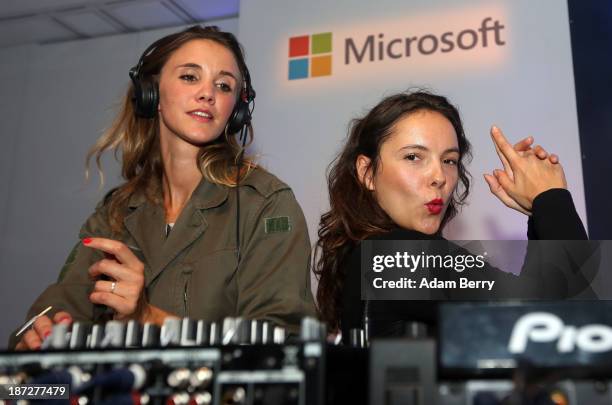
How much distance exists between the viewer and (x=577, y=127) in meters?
2.48

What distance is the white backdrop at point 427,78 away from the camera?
2.52 m

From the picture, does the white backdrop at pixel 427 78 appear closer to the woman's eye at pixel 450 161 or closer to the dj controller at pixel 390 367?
the woman's eye at pixel 450 161

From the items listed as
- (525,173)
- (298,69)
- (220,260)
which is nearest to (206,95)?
(220,260)

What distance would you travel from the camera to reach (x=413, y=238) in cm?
168

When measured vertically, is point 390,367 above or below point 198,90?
below

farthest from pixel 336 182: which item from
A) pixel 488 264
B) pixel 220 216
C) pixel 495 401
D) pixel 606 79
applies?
pixel 495 401

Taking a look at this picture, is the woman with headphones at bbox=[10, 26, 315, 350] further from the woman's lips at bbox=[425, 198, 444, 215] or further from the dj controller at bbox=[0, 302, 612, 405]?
the dj controller at bbox=[0, 302, 612, 405]

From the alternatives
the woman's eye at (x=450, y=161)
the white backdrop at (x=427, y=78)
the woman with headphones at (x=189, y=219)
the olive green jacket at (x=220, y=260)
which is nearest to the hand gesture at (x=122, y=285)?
the woman with headphones at (x=189, y=219)

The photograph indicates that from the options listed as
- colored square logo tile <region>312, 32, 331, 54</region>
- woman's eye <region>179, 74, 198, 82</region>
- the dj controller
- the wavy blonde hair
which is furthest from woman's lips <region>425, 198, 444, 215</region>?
colored square logo tile <region>312, 32, 331, 54</region>

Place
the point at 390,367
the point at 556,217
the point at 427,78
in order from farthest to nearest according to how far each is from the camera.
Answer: the point at 427,78, the point at 556,217, the point at 390,367

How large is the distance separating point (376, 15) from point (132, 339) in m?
2.32

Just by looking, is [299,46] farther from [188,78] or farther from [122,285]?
[122,285]

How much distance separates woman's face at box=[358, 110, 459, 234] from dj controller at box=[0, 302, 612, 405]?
1109 mm

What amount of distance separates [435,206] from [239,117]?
2.03 ft
